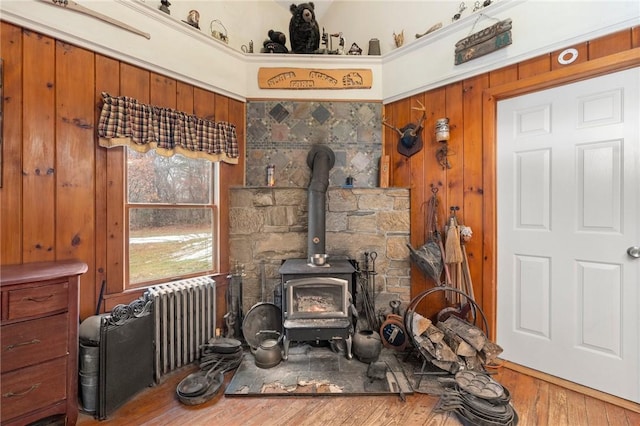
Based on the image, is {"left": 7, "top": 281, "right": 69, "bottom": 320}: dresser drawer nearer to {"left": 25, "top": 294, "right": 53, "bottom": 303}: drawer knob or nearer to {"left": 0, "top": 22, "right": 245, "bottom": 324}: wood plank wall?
{"left": 25, "top": 294, "right": 53, "bottom": 303}: drawer knob

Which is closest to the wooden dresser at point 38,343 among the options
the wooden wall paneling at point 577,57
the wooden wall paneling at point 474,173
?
the wooden wall paneling at point 474,173

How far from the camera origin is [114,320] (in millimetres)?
1820

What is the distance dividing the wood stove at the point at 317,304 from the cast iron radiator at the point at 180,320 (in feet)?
2.23

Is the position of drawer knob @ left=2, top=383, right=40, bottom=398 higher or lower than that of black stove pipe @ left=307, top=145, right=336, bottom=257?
lower

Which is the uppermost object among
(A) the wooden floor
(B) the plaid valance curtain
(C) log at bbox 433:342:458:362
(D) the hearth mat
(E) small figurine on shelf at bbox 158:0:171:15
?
(E) small figurine on shelf at bbox 158:0:171:15

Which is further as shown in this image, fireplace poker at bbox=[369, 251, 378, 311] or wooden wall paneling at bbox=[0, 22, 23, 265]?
fireplace poker at bbox=[369, 251, 378, 311]

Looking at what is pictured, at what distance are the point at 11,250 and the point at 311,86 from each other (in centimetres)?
269

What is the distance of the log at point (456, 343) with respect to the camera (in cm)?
206

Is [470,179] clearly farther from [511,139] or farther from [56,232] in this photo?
[56,232]

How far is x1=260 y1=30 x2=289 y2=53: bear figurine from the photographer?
2.97 meters

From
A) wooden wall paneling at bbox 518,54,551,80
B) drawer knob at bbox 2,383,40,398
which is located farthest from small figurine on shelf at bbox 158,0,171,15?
wooden wall paneling at bbox 518,54,551,80

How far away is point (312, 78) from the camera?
2945 millimetres

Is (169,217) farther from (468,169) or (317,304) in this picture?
(468,169)

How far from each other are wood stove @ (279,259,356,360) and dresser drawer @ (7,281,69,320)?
4.39 feet
